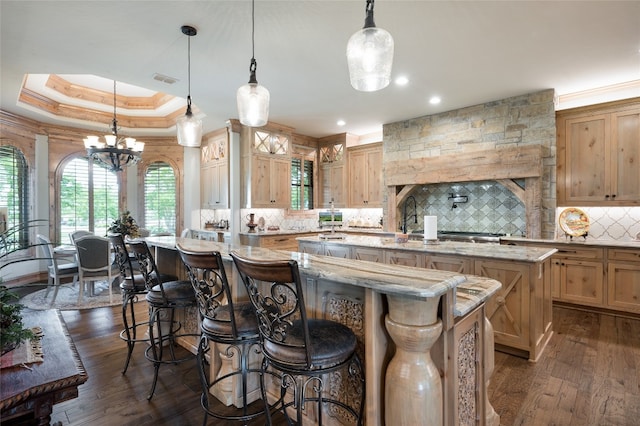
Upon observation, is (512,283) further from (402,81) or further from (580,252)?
(402,81)

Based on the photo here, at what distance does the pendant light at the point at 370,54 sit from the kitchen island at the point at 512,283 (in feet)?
6.68

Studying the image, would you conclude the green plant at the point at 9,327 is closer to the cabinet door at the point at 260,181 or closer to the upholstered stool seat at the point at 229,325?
the upholstered stool seat at the point at 229,325

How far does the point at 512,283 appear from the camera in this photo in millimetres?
2748

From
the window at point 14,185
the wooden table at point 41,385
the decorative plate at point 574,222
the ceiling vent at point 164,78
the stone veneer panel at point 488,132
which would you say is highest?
the ceiling vent at point 164,78

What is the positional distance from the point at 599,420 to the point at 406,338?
69.1 inches

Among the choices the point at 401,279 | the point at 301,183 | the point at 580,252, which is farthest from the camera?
the point at 301,183

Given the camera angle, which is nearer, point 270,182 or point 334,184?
point 270,182

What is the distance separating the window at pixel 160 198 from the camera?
714cm

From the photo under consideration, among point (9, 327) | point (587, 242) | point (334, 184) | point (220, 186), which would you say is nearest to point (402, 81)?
point (587, 242)

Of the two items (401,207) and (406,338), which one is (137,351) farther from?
(401,207)

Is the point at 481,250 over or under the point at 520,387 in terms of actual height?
over

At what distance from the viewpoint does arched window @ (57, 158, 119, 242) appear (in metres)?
6.26

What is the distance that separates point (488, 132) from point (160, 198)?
22.5 ft

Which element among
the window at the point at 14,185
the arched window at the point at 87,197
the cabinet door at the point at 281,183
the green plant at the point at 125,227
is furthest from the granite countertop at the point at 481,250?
the window at the point at 14,185
